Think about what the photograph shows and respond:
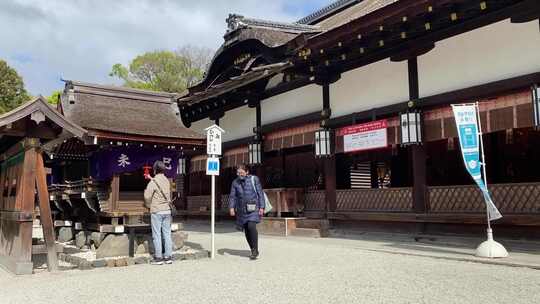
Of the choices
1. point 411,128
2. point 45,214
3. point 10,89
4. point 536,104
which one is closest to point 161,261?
point 45,214

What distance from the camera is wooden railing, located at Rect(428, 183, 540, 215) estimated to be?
9039 millimetres

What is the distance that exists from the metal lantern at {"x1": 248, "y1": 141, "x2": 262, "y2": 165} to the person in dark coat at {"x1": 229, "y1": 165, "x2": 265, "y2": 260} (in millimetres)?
6943

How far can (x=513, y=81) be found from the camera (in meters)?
9.16

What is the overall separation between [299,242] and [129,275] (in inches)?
192

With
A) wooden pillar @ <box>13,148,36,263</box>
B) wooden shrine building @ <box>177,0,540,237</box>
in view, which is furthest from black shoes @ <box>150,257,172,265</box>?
wooden shrine building @ <box>177,0,540,237</box>

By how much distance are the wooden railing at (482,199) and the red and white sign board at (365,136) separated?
1.74 meters

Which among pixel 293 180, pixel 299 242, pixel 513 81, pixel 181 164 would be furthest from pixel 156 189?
pixel 181 164

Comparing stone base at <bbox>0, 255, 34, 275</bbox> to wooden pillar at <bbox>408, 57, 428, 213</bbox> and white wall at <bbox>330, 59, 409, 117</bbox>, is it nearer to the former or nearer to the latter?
wooden pillar at <bbox>408, 57, 428, 213</bbox>

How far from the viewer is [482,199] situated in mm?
9828

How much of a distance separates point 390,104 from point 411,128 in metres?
1.04

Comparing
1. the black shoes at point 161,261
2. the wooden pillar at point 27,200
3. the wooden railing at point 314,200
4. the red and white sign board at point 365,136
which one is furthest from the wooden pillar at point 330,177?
the wooden pillar at point 27,200

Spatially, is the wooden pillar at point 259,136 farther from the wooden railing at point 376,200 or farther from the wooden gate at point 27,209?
the wooden gate at point 27,209

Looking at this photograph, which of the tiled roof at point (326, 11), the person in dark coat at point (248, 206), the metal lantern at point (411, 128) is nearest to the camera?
the person in dark coat at point (248, 206)

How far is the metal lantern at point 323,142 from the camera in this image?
43.2 ft
